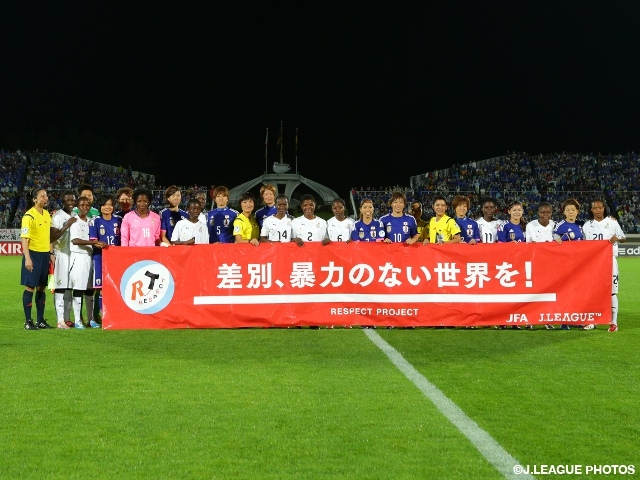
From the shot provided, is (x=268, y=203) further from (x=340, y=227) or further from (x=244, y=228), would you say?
(x=340, y=227)

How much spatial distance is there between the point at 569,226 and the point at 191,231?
5.49 meters

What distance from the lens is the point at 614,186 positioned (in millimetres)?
47031

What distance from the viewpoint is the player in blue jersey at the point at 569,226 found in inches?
407

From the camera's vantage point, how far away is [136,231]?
403 inches

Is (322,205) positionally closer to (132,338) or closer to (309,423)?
(132,338)

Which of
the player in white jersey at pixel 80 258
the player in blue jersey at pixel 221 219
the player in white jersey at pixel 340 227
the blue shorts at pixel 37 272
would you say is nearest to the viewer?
the blue shorts at pixel 37 272

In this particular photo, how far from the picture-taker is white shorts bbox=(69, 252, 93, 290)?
10039mm

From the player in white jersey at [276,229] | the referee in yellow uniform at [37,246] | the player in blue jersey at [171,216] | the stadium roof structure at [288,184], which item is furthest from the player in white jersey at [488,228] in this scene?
the stadium roof structure at [288,184]

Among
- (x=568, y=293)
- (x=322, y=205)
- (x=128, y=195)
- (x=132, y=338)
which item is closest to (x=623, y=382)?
(x=568, y=293)

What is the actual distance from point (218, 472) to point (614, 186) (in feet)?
156

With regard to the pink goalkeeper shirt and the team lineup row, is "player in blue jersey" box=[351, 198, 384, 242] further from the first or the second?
the pink goalkeeper shirt

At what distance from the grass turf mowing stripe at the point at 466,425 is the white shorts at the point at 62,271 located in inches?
200

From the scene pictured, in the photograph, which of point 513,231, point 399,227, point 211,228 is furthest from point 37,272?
point 513,231

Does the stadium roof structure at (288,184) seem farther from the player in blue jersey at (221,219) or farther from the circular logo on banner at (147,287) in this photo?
the circular logo on banner at (147,287)
